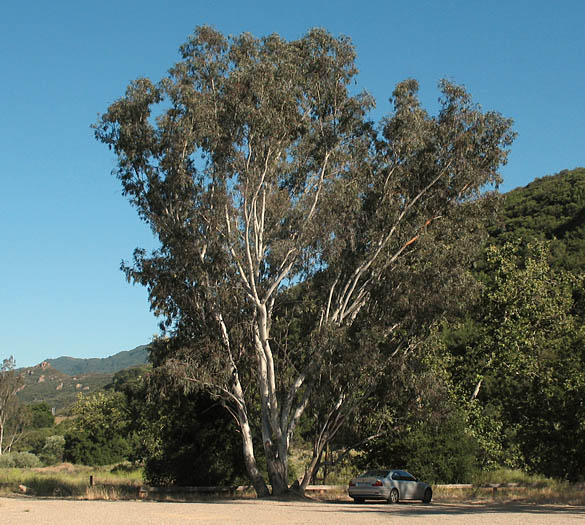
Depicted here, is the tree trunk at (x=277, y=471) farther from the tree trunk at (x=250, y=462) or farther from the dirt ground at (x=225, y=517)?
the dirt ground at (x=225, y=517)

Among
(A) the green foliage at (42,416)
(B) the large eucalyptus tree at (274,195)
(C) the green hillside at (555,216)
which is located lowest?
(A) the green foliage at (42,416)

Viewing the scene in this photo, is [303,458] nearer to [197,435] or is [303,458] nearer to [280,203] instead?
[197,435]

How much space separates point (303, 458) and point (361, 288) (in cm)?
1483

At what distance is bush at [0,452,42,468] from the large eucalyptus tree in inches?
1202

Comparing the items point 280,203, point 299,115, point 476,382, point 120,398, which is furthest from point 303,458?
point 120,398

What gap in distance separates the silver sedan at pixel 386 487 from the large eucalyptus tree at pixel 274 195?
3.07 metres

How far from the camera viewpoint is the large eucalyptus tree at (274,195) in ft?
84.7

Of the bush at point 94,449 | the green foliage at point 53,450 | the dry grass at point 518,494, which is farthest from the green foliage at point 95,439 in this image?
the dry grass at point 518,494

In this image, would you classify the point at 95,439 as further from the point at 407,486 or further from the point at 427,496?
the point at 407,486

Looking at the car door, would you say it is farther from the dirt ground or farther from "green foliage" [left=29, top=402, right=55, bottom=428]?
"green foliage" [left=29, top=402, right=55, bottom=428]

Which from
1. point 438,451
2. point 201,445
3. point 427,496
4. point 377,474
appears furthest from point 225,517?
point 438,451

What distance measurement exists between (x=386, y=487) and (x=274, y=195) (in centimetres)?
1160

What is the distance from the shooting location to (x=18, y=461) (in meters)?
54.7

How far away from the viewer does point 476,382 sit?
34812 millimetres
